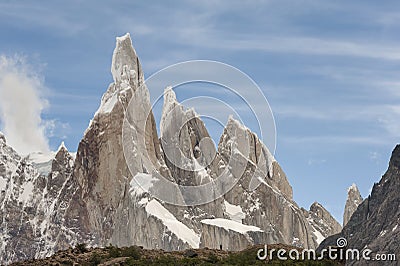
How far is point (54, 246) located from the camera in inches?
7771

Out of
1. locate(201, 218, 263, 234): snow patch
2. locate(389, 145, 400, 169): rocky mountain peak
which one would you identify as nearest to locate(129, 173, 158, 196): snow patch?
locate(201, 218, 263, 234): snow patch

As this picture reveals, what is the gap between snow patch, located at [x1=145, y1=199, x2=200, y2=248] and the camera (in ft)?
574

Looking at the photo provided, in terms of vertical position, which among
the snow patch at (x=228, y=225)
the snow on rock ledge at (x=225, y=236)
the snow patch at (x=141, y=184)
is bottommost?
the snow on rock ledge at (x=225, y=236)

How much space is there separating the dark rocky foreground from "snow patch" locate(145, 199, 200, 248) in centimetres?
10063

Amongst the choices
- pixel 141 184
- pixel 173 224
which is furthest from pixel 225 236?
pixel 141 184

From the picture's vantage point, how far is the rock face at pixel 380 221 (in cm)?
7156

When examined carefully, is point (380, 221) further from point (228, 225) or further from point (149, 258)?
point (228, 225)

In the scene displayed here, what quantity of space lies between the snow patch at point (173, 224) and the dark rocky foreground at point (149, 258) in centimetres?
10063

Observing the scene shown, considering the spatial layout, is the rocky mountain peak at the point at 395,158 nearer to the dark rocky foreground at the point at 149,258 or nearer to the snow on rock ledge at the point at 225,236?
the dark rocky foreground at the point at 149,258

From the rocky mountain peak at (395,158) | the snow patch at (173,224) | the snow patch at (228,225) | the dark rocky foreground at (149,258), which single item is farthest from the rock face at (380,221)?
the snow patch at (228,225)

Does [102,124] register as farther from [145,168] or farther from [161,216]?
[161,216]

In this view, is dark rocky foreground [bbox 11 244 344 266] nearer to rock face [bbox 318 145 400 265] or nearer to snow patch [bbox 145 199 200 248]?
rock face [bbox 318 145 400 265]

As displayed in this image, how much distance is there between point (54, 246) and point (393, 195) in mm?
126955

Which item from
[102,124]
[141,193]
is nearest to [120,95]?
[102,124]
